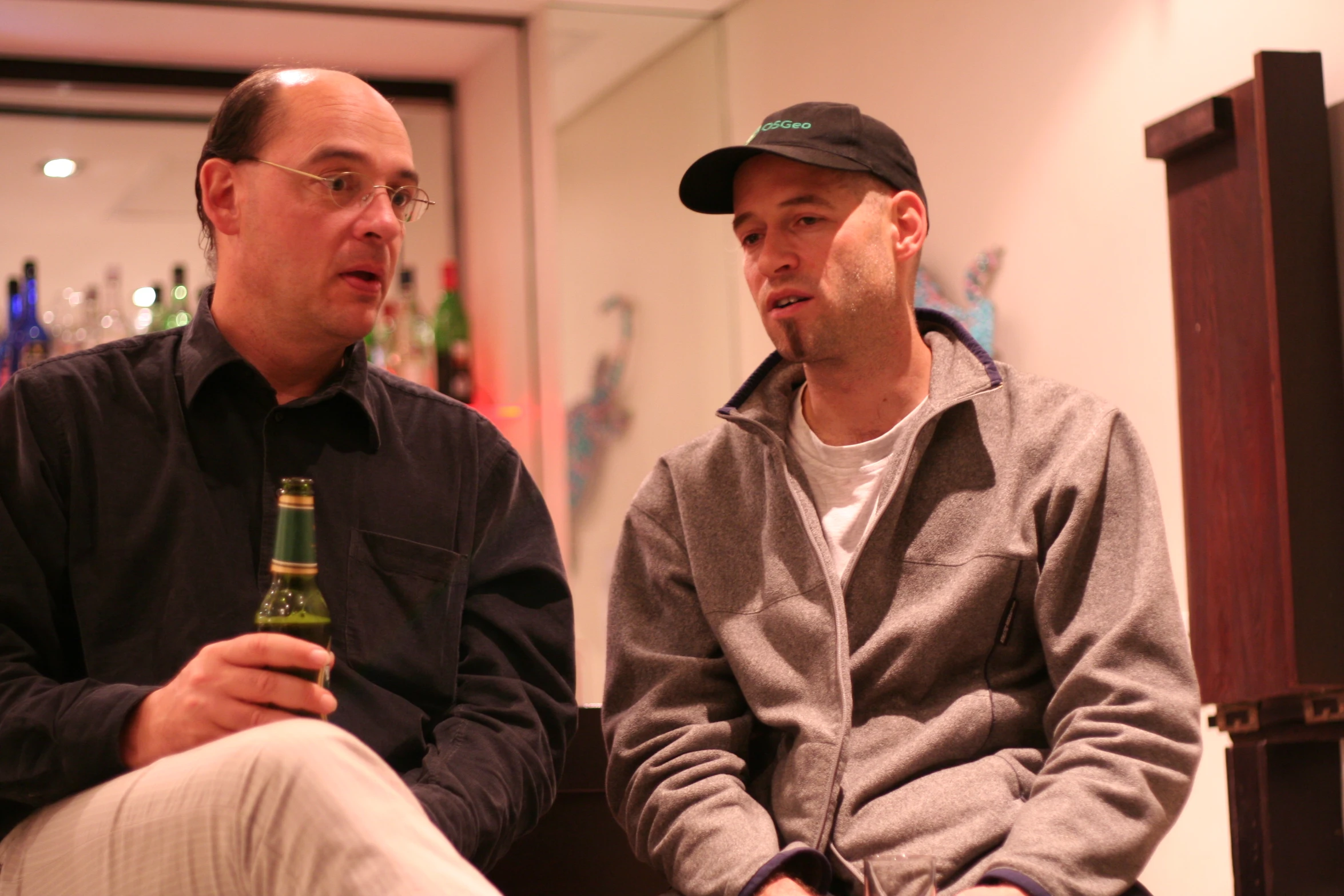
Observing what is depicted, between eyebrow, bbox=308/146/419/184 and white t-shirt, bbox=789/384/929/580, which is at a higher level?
A: eyebrow, bbox=308/146/419/184

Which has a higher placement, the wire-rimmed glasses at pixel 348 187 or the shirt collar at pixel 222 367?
the wire-rimmed glasses at pixel 348 187

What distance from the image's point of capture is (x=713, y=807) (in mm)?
1756

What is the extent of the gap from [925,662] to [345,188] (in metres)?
0.94

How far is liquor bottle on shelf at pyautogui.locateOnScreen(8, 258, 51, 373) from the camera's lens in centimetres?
398

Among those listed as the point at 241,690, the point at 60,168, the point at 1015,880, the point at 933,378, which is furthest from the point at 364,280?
the point at 60,168

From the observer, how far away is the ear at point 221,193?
6.07 feet

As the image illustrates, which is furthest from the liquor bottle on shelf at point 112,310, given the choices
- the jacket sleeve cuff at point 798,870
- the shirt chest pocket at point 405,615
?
the jacket sleeve cuff at point 798,870

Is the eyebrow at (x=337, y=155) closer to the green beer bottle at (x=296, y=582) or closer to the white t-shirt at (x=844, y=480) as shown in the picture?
the green beer bottle at (x=296, y=582)

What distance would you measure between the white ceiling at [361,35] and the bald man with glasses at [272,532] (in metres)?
2.44

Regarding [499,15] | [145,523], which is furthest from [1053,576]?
[499,15]

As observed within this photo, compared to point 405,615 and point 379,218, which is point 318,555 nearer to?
Answer: point 405,615

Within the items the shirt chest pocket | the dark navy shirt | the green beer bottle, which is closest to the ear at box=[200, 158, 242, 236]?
the dark navy shirt

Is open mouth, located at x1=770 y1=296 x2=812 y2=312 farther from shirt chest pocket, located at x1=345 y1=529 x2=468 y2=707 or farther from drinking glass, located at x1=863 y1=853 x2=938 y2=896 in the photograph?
drinking glass, located at x1=863 y1=853 x2=938 y2=896

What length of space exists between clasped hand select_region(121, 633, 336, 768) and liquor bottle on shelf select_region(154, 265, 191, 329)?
2.92 metres
